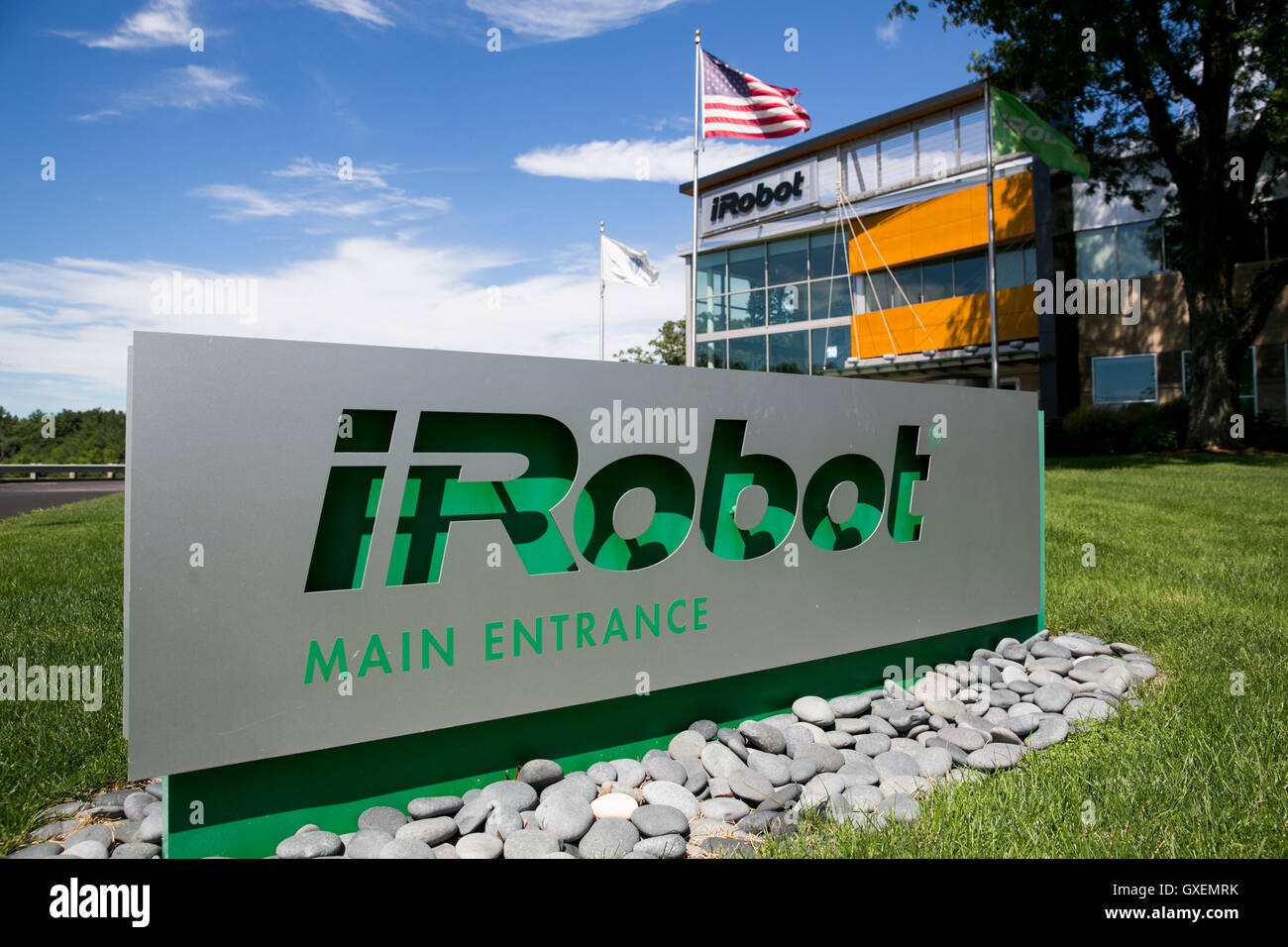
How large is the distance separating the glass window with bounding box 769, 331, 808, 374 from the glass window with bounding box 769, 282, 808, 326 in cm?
52

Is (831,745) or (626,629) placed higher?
(626,629)

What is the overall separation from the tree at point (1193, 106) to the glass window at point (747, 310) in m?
10.6

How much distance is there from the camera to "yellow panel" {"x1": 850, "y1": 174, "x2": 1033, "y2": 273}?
24.1 m

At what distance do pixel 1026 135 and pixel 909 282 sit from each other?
403 inches

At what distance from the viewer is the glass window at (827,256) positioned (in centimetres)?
2794

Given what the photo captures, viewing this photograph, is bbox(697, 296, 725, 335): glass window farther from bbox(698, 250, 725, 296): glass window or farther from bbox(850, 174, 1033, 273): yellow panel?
bbox(850, 174, 1033, 273): yellow panel

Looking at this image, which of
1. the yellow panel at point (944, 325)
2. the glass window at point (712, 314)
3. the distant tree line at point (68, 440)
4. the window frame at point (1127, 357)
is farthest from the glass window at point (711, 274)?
the distant tree line at point (68, 440)

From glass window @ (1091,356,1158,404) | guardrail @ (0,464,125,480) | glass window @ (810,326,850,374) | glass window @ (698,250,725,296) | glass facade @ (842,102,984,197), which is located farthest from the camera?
guardrail @ (0,464,125,480)

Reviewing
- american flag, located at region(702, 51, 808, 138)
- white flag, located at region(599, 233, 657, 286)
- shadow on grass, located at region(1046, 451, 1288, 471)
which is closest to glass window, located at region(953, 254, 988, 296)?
shadow on grass, located at region(1046, 451, 1288, 471)

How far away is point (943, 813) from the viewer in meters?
2.94

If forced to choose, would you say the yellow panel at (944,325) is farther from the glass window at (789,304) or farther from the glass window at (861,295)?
the glass window at (789,304)

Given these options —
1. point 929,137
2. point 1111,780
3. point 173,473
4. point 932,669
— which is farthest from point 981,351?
point 173,473
